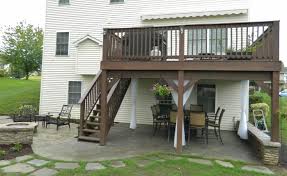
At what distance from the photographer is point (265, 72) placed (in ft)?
21.6

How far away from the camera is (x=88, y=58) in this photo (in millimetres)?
12008

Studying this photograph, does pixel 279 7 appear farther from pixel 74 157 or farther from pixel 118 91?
pixel 74 157

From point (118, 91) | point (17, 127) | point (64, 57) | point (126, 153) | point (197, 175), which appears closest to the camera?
point (197, 175)

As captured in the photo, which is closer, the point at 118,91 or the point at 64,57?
the point at 118,91

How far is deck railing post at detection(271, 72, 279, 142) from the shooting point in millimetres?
6281

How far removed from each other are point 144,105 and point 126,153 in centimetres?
527

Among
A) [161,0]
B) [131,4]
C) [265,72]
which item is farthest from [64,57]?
[265,72]

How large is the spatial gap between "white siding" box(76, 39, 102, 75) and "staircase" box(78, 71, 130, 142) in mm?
3262

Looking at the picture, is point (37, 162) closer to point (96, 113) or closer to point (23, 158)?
point (23, 158)

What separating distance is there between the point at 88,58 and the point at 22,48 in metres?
19.3

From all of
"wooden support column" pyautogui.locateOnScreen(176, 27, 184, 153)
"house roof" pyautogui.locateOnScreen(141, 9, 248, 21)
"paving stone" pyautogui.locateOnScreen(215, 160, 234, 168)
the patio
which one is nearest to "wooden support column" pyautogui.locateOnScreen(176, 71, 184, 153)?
"wooden support column" pyautogui.locateOnScreen(176, 27, 184, 153)

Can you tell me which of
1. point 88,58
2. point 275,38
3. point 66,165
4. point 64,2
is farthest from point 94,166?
point 64,2

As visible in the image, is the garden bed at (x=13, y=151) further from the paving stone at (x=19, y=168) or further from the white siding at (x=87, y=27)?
the white siding at (x=87, y=27)

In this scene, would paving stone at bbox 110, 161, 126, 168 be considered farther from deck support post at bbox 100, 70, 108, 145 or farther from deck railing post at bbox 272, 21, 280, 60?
deck railing post at bbox 272, 21, 280, 60
